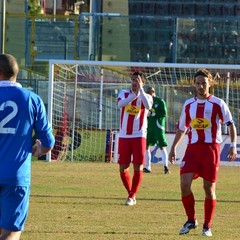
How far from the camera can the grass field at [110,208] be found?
12.4 meters

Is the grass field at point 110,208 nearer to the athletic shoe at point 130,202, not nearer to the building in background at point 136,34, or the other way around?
the athletic shoe at point 130,202

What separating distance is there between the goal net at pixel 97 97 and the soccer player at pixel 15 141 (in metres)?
17.7

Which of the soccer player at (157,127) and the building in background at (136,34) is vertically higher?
the building in background at (136,34)

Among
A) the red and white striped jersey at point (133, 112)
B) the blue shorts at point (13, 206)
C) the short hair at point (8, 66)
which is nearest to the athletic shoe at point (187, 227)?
the red and white striped jersey at point (133, 112)

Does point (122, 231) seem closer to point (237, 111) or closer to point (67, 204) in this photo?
point (67, 204)

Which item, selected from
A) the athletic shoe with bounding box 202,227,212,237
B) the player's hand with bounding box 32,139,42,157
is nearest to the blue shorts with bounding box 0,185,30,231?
the player's hand with bounding box 32,139,42,157

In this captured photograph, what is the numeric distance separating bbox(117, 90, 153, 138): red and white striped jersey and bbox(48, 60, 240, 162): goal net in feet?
29.9

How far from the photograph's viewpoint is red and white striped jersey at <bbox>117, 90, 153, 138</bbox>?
53.5 feet

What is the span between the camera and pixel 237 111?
30.5 metres

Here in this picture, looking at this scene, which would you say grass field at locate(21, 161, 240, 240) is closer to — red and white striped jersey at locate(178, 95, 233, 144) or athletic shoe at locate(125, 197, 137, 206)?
athletic shoe at locate(125, 197, 137, 206)

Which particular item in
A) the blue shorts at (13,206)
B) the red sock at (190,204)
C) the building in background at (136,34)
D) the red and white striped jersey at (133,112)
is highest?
the building in background at (136,34)

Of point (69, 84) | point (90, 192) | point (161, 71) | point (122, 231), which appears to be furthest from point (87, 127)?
point (122, 231)

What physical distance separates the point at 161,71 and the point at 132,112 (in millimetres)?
13985

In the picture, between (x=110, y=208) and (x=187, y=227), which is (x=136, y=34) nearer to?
(x=110, y=208)
